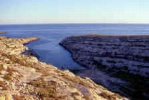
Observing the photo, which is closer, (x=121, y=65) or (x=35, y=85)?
(x=35, y=85)

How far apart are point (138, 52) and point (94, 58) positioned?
12.6m

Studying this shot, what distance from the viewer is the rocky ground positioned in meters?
62.7

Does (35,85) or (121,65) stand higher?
(35,85)

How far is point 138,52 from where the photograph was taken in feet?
325

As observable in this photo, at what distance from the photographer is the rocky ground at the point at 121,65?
62688mm

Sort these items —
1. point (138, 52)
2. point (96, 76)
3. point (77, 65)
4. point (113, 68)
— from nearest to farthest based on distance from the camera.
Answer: point (96, 76)
point (113, 68)
point (77, 65)
point (138, 52)

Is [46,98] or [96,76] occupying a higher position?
[46,98]

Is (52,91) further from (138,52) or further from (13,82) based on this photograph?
(138,52)

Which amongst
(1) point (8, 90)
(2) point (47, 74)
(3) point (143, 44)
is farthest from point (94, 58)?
(1) point (8, 90)

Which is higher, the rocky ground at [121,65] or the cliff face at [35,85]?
the cliff face at [35,85]

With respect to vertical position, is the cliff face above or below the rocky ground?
above

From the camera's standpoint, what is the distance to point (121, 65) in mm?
86312

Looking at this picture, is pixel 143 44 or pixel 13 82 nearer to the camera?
pixel 13 82

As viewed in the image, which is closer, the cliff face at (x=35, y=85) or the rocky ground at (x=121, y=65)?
the cliff face at (x=35, y=85)
